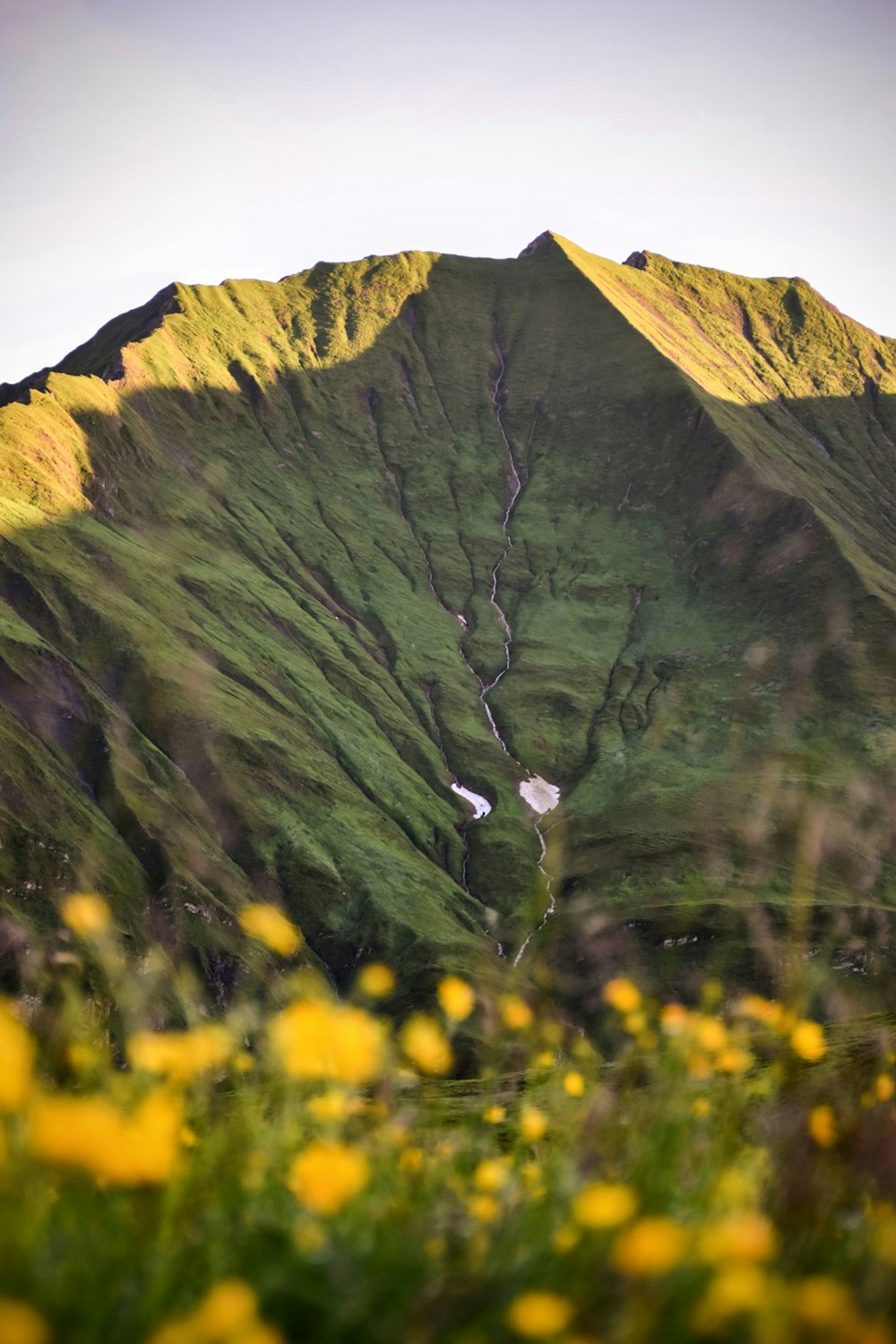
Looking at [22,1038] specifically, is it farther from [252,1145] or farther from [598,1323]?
[598,1323]

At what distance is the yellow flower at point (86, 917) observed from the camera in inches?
133

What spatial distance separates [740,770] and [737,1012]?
18731 cm

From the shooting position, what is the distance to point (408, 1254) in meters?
3.36

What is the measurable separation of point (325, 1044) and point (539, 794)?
190343mm

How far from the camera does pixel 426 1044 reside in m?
3.85

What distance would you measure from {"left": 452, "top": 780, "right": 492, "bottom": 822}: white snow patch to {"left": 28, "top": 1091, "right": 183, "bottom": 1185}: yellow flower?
180103 mm

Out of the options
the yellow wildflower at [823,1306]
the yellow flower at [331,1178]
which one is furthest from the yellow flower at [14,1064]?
the yellow wildflower at [823,1306]

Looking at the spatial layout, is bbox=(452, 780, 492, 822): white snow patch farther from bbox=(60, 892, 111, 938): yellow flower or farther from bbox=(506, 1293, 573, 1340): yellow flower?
bbox=(506, 1293, 573, 1340): yellow flower

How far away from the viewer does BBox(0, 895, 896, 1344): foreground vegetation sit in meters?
2.61

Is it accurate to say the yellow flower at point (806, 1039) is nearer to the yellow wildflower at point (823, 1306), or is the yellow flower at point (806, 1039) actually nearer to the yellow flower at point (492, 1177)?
the yellow flower at point (492, 1177)

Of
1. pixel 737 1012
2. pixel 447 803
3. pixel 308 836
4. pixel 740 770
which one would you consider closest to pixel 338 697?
pixel 447 803

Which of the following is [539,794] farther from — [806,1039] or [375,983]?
[375,983]

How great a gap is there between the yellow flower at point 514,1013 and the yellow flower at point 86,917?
6.45 ft

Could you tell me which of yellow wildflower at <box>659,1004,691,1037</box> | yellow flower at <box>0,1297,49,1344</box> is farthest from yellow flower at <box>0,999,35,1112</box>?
yellow wildflower at <box>659,1004,691,1037</box>
